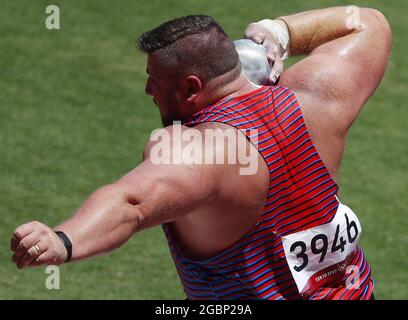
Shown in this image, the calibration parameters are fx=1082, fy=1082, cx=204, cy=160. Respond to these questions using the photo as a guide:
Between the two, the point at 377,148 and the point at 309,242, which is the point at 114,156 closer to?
the point at 377,148

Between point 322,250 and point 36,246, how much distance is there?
154 cm

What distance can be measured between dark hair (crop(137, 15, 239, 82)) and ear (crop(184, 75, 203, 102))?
23mm

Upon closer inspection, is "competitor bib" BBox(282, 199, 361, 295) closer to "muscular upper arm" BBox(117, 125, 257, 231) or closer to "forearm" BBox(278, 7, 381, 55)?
"muscular upper arm" BBox(117, 125, 257, 231)

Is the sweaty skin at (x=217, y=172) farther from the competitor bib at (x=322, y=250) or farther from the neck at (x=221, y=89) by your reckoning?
the competitor bib at (x=322, y=250)

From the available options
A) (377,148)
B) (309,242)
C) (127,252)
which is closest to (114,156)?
(127,252)

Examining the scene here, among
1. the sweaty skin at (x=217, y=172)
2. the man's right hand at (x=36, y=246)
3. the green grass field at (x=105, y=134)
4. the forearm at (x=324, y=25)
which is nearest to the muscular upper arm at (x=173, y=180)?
the sweaty skin at (x=217, y=172)

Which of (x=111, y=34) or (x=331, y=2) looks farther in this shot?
(x=331, y=2)

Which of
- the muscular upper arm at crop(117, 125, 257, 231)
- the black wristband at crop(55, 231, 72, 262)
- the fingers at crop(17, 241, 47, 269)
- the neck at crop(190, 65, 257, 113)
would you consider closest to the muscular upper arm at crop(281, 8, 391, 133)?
A: the neck at crop(190, 65, 257, 113)

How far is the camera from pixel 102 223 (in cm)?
350

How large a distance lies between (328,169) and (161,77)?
81 centimetres

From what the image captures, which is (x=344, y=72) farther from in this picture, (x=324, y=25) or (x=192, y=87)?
(x=192, y=87)

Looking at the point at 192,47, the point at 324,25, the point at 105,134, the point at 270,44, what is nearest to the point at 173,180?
the point at 192,47

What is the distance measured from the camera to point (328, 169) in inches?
175

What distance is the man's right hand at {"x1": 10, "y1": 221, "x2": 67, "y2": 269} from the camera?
329 cm
